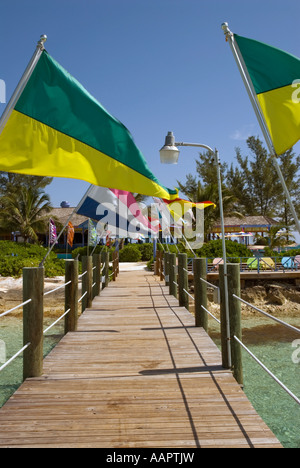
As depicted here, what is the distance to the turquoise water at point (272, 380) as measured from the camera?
6.79 meters

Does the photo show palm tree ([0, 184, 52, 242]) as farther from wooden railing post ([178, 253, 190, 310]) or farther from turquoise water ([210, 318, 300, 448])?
wooden railing post ([178, 253, 190, 310])

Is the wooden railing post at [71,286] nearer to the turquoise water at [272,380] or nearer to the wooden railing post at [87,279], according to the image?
the wooden railing post at [87,279]

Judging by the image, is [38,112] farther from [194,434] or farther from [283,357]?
[283,357]

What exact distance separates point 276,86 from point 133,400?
10.3ft

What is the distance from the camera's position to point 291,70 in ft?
11.3

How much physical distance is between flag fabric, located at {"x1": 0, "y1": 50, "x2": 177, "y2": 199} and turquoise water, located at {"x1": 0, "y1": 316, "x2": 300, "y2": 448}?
4795 mm

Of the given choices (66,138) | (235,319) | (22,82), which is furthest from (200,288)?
(22,82)

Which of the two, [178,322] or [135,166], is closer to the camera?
[135,166]

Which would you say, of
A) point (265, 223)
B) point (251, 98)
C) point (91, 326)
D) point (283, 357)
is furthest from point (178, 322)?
point (265, 223)

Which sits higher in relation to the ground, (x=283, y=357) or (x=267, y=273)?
(x=267, y=273)

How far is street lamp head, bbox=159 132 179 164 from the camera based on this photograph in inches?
258

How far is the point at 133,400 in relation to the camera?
365cm

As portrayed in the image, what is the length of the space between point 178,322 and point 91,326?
5.24 feet

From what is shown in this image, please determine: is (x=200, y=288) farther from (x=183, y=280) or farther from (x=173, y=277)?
(x=173, y=277)
